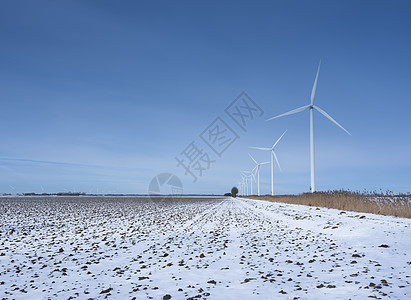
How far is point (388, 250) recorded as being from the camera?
9.65 meters

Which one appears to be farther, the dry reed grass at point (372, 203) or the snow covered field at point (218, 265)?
the dry reed grass at point (372, 203)

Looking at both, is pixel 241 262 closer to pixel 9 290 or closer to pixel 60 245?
pixel 9 290

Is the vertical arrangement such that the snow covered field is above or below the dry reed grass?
below

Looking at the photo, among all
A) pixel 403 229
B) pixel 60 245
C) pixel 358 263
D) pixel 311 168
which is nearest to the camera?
pixel 358 263

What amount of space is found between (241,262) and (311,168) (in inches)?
1170

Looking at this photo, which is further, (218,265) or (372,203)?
(372,203)

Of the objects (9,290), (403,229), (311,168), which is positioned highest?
(311,168)


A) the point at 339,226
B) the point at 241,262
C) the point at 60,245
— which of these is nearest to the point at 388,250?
the point at 241,262

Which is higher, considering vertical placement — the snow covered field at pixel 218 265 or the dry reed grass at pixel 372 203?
the dry reed grass at pixel 372 203

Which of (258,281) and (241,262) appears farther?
(241,262)

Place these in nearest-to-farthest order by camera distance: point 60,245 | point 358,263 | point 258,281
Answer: point 258,281
point 358,263
point 60,245

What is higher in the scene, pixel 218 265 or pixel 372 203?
pixel 372 203

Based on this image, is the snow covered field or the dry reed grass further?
the dry reed grass

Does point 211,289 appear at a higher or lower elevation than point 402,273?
lower
